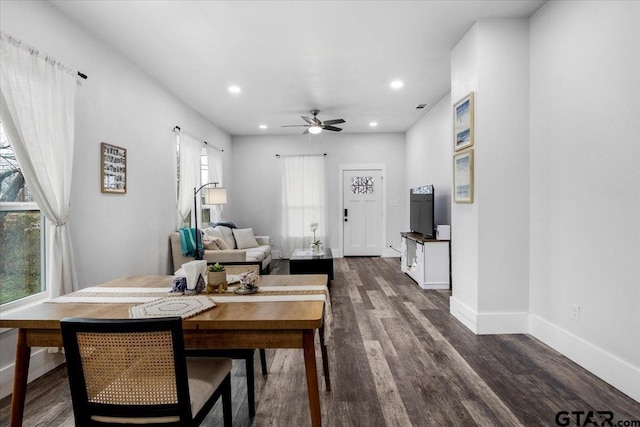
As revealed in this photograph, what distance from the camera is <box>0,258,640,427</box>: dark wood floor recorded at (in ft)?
6.13

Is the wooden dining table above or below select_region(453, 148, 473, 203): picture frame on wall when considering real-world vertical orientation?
below

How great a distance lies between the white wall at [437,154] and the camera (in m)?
5.00

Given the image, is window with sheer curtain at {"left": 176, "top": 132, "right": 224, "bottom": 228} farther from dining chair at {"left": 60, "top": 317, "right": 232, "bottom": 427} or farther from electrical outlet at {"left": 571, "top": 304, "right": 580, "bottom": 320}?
electrical outlet at {"left": 571, "top": 304, "right": 580, "bottom": 320}

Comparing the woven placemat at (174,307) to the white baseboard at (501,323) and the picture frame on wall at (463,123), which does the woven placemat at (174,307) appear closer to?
the white baseboard at (501,323)

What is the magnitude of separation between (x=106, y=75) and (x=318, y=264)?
11.0ft

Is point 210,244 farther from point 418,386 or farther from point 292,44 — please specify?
point 418,386

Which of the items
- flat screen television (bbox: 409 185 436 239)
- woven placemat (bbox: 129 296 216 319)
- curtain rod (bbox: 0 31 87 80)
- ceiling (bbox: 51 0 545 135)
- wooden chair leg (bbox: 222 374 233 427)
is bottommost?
wooden chair leg (bbox: 222 374 233 427)

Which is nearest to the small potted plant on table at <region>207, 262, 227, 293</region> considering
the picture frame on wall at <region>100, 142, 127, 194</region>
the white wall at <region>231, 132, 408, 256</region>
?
the picture frame on wall at <region>100, 142, 127, 194</region>

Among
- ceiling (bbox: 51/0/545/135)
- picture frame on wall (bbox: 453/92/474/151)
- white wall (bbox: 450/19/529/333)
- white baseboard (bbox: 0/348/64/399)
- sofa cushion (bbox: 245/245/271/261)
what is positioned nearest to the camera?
white baseboard (bbox: 0/348/64/399)

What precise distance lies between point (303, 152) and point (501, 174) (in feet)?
16.1

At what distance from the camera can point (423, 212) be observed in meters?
5.20

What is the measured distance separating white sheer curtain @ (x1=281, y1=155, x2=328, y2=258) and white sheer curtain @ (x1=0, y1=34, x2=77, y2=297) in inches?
190

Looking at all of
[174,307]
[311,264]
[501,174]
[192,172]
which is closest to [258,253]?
[311,264]

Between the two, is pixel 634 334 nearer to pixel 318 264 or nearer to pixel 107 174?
pixel 318 264
